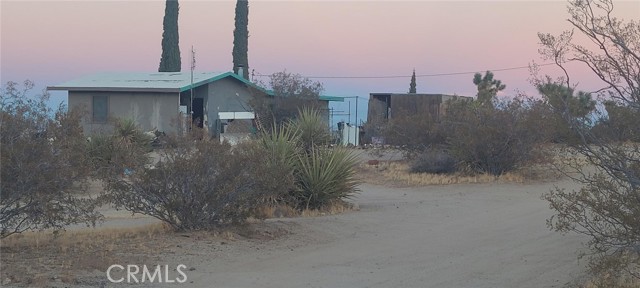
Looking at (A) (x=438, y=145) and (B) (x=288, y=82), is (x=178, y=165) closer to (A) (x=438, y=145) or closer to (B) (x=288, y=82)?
(A) (x=438, y=145)

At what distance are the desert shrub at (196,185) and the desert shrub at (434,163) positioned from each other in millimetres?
12641

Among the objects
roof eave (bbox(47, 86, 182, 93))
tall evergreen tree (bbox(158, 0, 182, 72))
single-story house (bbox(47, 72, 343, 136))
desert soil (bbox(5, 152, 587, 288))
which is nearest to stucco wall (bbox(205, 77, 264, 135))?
single-story house (bbox(47, 72, 343, 136))

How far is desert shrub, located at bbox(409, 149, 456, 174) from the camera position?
22938 millimetres

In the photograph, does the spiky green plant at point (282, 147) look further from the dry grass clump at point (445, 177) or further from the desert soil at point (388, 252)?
the dry grass clump at point (445, 177)

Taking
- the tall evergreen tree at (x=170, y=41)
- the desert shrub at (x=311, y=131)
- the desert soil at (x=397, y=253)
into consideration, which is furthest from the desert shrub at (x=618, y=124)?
the tall evergreen tree at (x=170, y=41)

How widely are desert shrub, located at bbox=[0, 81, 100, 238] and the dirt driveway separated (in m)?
1.43

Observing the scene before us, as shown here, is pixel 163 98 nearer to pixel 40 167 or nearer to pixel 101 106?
pixel 101 106

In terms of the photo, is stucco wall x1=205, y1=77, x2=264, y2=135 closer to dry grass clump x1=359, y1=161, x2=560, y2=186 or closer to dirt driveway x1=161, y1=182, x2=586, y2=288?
dry grass clump x1=359, y1=161, x2=560, y2=186

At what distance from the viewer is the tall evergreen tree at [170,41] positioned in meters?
42.8

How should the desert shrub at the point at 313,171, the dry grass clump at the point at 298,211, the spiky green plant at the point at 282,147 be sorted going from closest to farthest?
the spiky green plant at the point at 282,147 < the dry grass clump at the point at 298,211 < the desert shrub at the point at 313,171

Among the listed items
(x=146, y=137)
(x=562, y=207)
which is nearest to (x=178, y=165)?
(x=562, y=207)

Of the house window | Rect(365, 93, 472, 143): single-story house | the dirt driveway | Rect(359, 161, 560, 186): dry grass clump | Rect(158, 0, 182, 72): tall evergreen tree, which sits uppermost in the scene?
Rect(158, 0, 182, 72): tall evergreen tree

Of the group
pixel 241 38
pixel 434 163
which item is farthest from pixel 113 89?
pixel 434 163

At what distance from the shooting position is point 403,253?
10242 mm
